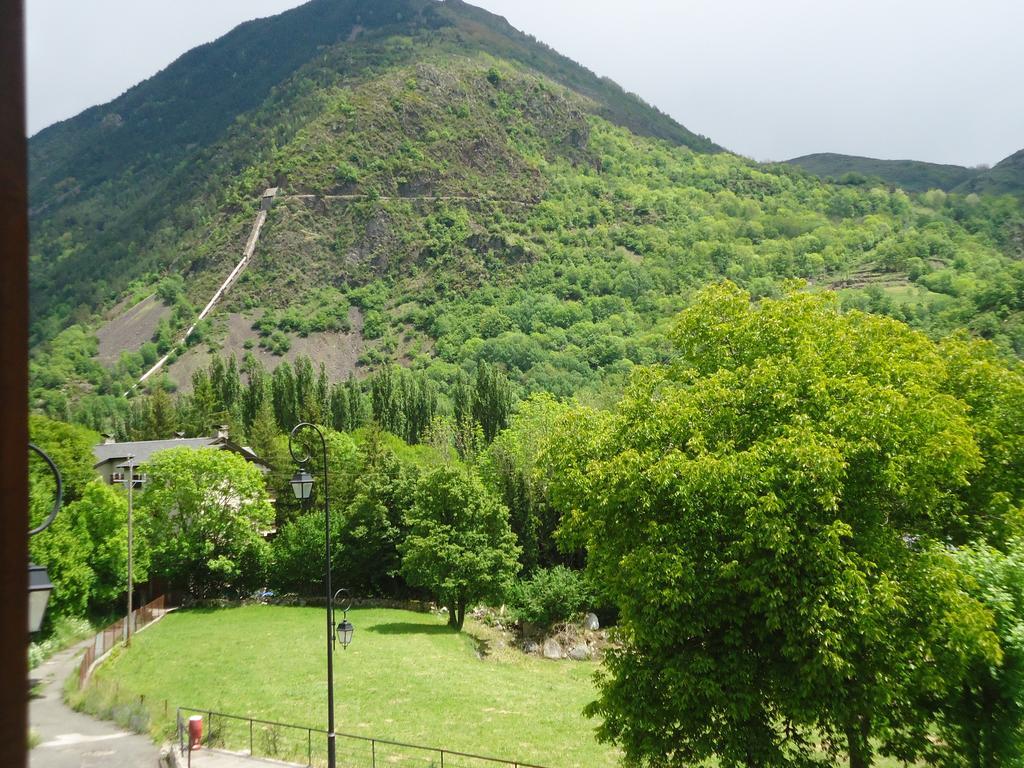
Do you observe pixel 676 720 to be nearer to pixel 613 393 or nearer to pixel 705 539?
pixel 705 539

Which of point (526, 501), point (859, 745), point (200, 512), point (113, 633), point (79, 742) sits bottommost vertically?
point (113, 633)

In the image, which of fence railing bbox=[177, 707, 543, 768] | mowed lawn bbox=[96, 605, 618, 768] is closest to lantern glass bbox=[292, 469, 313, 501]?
fence railing bbox=[177, 707, 543, 768]

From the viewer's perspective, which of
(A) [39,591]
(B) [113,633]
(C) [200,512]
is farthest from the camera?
(C) [200,512]

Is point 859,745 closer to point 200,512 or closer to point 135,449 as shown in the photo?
point 200,512

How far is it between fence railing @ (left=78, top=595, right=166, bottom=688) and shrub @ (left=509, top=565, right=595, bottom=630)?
24.3 m

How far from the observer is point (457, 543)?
2072 inches

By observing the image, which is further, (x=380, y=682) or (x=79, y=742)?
(x=380, y=682)

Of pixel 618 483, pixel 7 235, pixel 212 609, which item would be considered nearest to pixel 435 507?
pixel 212 609

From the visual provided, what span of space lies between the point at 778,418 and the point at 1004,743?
832 cm

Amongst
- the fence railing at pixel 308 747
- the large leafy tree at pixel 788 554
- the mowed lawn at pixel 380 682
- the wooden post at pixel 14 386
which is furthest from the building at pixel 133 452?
the wooden post at pixel 14 386

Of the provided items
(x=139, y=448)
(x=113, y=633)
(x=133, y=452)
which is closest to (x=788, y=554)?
(x=113, y=633)

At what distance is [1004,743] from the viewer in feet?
54.8

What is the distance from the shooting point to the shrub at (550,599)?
5362cm

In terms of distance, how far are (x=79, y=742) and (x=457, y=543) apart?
97.0 ft
